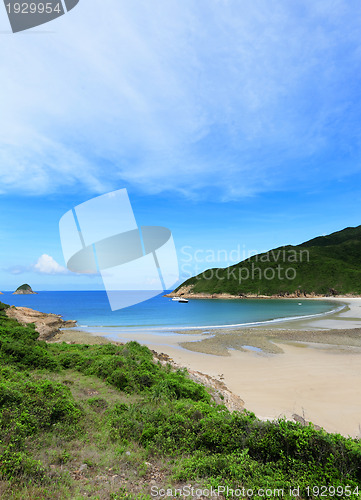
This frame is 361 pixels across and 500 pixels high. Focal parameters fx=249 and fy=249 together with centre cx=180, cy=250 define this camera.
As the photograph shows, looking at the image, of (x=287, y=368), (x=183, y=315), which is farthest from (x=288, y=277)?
(x=287, y=368)

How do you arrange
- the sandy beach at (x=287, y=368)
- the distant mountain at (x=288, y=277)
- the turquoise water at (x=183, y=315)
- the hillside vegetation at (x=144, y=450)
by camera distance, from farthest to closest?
the distant mountain at (x=288, y=277) < the turquoise water at (x=183, y=315) < the sandy beach at (x=287, y=368) < the hillside vegetation at (x=144, y=450)

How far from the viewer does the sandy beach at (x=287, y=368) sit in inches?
458

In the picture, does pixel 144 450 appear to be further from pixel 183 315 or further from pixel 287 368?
pixel 183 315

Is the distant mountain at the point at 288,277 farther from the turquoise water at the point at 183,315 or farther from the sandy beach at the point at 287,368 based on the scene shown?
the sandy beach at the point at 287,368

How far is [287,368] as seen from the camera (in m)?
18.6

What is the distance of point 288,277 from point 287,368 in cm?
15182

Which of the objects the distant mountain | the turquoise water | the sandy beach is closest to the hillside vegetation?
the sandy beach

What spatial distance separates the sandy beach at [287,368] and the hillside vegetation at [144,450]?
4.25 metres

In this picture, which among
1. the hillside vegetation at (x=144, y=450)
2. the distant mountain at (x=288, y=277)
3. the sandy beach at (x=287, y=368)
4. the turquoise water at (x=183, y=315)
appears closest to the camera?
the hillside vegetation at (x=144, y=450)

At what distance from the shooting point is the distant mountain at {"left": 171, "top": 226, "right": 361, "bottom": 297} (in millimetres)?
139175

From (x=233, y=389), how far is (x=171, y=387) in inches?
211

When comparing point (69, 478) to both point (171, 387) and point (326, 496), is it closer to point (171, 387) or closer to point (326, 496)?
point (326, 496)

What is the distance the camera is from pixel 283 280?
154625mm

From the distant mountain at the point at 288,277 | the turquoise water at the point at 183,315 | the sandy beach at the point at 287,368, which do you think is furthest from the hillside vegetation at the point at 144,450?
the distant mountain at the point at 288,277
